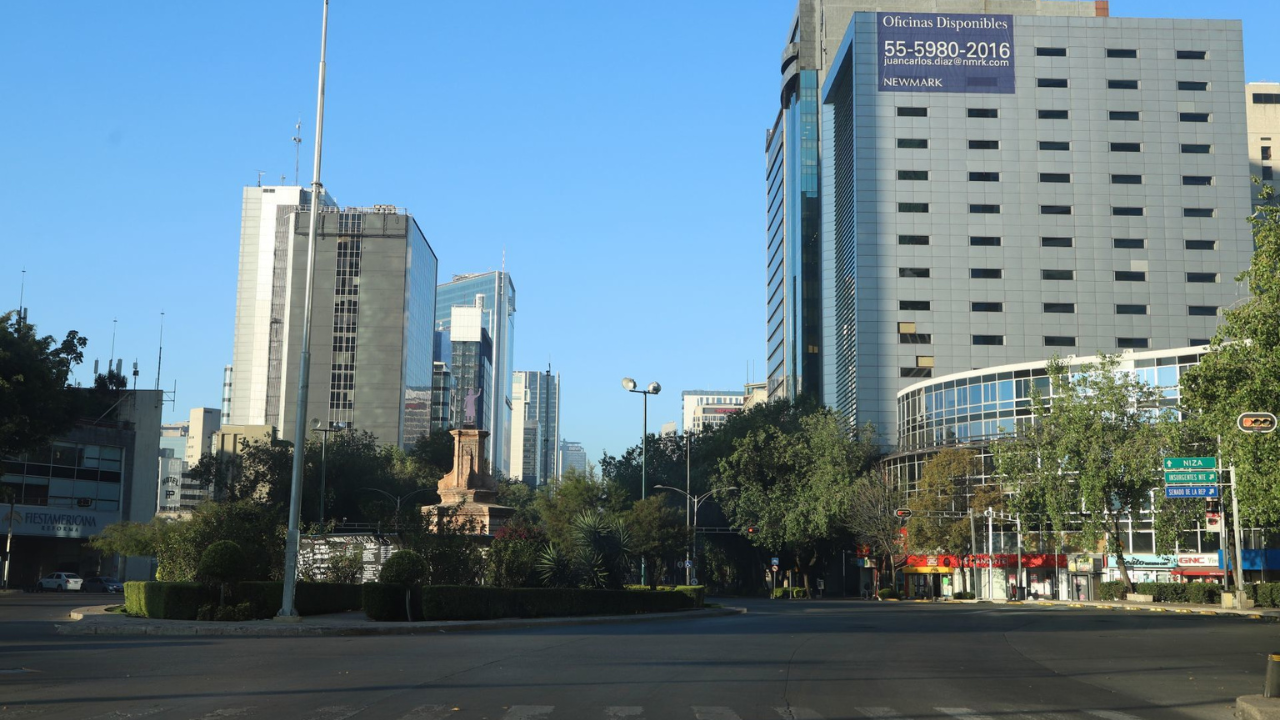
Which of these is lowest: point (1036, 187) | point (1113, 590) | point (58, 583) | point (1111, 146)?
point (58, 583)

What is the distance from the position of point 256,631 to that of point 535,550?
34.9ft

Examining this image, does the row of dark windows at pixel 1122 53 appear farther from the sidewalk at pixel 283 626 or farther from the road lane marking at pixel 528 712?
the road lane marking at pixel 528 712

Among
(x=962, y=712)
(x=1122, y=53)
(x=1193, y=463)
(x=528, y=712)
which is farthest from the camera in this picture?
(x=1122, y=53)

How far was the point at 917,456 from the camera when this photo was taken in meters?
84.6

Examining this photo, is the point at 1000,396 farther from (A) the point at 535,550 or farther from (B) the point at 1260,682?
(B) the point at 1260,682

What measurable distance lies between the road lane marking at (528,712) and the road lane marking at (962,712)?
4.67m

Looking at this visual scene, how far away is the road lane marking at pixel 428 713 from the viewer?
12505 millimetres

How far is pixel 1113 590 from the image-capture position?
222 feet

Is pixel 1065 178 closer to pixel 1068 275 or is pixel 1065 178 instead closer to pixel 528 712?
pixel 1068 275

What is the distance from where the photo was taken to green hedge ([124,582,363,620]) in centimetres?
3002

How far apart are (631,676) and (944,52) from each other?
102448 mm

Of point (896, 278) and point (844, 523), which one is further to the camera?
point (896, 278)

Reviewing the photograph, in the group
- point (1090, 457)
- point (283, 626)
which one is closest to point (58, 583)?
point (283, 626)

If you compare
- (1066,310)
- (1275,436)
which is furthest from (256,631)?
(1066,310)
